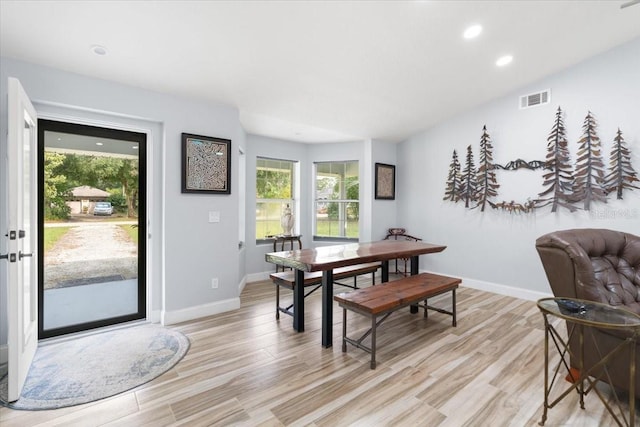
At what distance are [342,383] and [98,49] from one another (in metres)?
3.15

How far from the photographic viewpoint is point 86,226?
2.95 meters

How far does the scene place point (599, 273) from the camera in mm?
2211

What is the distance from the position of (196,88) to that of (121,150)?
0.99 meters

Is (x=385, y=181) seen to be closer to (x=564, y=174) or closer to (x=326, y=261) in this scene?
(x=564, y=174)

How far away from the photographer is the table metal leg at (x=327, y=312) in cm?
267

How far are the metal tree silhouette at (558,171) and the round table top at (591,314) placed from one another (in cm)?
261

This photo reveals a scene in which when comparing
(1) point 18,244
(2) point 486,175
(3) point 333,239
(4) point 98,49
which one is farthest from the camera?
(3) point 333,239

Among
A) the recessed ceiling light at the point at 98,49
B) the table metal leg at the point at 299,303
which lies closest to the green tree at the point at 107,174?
the recessed ceiling light at the point at 98,49

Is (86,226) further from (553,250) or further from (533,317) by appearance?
(533,317)

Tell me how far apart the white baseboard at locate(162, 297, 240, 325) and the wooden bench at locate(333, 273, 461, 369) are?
1.52m

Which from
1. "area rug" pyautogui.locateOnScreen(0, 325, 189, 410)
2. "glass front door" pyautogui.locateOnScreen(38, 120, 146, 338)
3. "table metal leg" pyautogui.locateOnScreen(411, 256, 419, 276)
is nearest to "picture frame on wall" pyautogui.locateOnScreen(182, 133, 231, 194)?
"glass front door" pyautogui.locateOnScreen(38, 120, 146, 338)

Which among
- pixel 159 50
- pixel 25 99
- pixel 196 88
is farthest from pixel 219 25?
pixel 25 99

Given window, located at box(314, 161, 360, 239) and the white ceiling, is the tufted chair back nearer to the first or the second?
the white ceiling

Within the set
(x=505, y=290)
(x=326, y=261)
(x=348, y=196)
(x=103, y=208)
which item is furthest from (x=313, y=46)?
(x=505, y=290)
